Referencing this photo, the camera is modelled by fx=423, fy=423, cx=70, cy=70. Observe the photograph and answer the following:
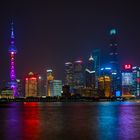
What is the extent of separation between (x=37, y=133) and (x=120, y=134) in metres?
12.2

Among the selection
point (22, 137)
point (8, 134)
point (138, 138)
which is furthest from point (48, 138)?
point (138, 138)

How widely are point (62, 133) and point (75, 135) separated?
343 centimetres

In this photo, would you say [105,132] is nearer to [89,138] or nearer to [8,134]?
[89,138]

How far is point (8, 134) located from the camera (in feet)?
204

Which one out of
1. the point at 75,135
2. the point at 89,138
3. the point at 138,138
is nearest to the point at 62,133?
the point at 75,135

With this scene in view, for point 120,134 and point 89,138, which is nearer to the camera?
point 89,138

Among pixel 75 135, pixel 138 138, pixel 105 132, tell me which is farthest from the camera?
pixel 105 132

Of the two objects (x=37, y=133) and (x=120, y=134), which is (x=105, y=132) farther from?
(x=37, y=133)

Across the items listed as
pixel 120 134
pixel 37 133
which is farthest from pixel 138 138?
pixel 37 133

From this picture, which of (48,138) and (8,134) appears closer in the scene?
(48,138)

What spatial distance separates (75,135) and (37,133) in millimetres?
6053

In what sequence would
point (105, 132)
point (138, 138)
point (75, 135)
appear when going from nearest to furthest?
point (138, 138)
point (75, 135)
point (105, 132)

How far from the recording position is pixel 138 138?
56.3 meters

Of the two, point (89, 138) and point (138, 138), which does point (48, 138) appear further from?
point (138, 138)
